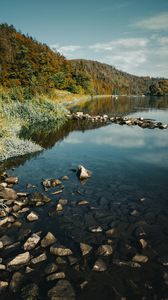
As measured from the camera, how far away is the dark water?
Answer: 6.18 metres

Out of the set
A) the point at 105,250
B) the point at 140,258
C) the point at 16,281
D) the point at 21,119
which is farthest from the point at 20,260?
the point at 21,119

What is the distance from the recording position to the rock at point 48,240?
7.50 meters

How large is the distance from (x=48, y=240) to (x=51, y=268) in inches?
46.6

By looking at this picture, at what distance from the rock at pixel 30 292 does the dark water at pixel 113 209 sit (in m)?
0.19

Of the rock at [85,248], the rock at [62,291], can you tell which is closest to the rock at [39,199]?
the rock at [85,248]

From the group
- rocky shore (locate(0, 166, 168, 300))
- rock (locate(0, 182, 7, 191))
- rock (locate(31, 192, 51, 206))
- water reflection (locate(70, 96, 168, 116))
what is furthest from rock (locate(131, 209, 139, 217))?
water reflection (locate(70, 96, 168, 116))

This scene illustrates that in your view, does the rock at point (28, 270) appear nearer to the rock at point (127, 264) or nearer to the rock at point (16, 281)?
the rock at point (16, 281)

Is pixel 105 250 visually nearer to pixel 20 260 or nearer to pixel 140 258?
pixel 140 258

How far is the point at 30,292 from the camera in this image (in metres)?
5.80

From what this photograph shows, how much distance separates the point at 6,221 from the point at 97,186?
4.79 m

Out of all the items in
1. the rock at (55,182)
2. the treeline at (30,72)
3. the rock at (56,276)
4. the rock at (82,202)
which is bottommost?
the rock at (56,276)

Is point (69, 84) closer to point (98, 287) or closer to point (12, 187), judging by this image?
point (12, 187)

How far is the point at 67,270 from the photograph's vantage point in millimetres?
6500

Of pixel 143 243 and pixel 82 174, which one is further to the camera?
pixel 82 174
